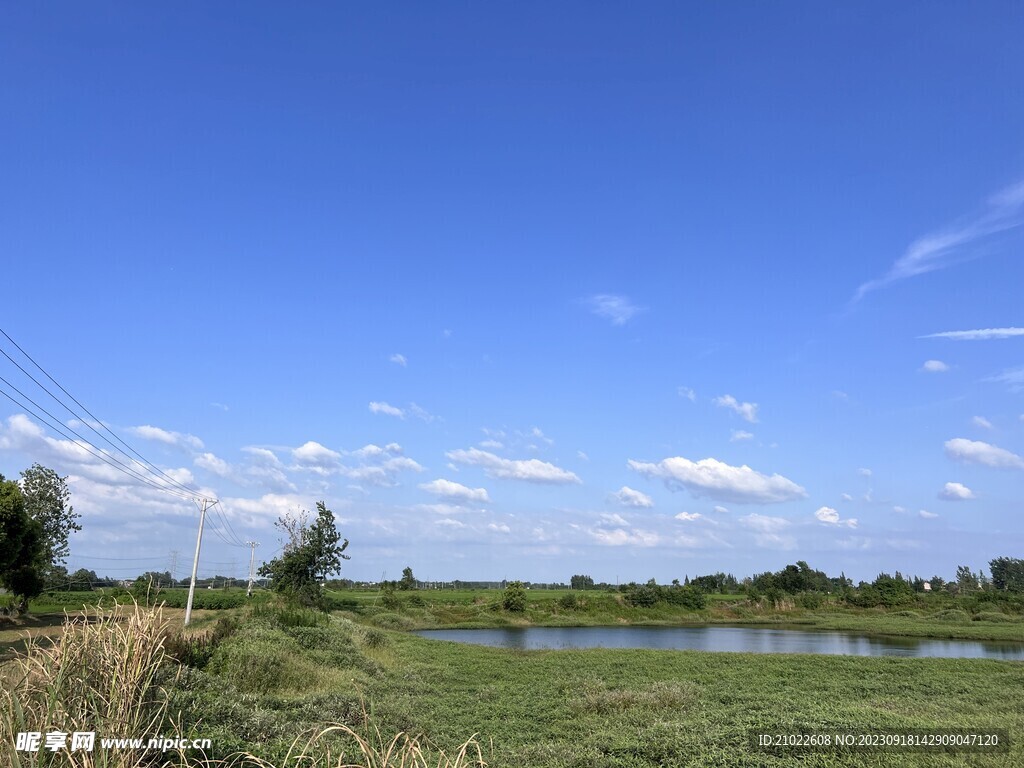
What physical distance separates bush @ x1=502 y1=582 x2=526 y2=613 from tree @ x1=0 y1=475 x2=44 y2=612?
3787cm

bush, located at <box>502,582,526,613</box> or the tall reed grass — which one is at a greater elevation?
the tall reed grass

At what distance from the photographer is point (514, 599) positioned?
58750 mm

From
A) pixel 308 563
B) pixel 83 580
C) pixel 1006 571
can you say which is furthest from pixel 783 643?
pixel 1006 571

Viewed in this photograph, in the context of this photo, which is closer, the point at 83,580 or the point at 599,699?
the point at 599,699

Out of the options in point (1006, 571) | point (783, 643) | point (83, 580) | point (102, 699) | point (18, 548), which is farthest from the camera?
point (1006, 571)

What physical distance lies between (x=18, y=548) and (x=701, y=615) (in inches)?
2227

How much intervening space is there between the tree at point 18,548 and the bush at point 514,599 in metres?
37.9

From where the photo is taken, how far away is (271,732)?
23.3ft

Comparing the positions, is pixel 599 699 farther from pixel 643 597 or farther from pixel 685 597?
pixel 685 597

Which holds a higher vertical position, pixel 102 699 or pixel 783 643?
pixel 102 699

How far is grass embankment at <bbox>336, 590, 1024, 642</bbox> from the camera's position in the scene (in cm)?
4412

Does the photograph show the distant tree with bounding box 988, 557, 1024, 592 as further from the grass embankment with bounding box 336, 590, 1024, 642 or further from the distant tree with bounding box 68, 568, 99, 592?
the distant tree with bounding box 68, 568, 99, 592

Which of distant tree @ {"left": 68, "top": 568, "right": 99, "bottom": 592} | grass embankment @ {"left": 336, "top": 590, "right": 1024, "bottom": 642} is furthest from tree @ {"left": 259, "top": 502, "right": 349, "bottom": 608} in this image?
distant tree @ {"left": 68, "top": 568, "right": 99, "bottom": 592}

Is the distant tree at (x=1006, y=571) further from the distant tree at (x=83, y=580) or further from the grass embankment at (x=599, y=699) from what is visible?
the distant tree at (x=83, y=580)
